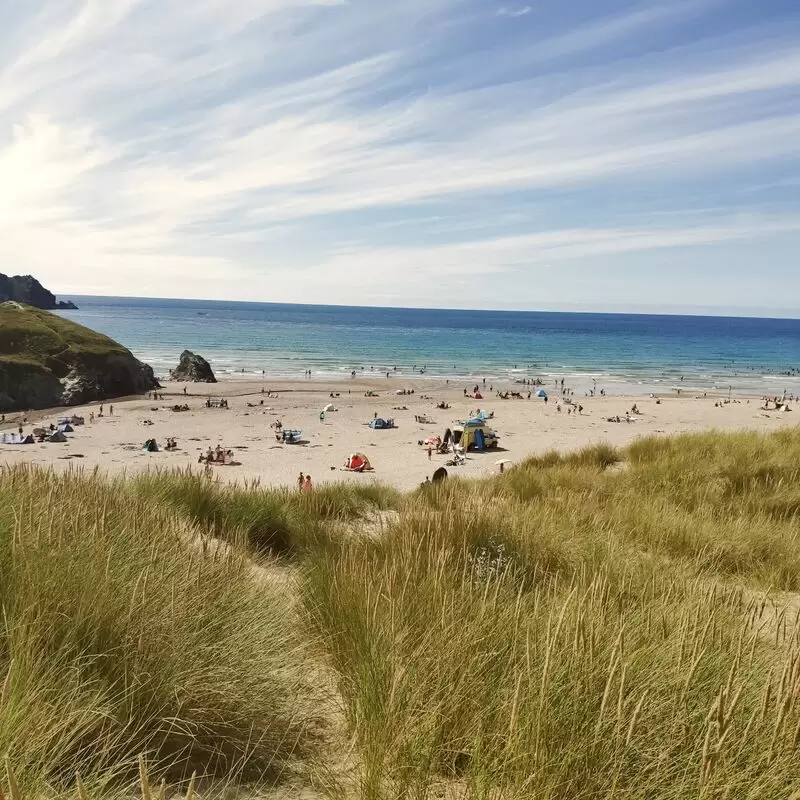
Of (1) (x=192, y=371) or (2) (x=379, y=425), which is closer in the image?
(2) (x=379, y=425)

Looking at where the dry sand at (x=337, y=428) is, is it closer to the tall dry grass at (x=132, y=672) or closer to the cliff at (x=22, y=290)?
the tall dry grass at (x=132, y=672)

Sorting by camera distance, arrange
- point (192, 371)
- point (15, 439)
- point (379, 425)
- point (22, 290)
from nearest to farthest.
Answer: point (15, 439), point (379, 425), point (192, 371), point (22, 290)

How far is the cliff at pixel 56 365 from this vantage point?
109 feet

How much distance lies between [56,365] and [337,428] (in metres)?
19.4

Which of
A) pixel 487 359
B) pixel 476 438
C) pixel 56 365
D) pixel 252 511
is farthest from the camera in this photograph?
pixel 487 359

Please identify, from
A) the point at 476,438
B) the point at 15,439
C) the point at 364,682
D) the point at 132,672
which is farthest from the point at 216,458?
the point at 364,682

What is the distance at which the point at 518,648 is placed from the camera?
2389 millimetres

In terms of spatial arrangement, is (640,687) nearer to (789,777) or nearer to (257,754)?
(789,777)

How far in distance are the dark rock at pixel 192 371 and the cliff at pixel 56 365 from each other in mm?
4250

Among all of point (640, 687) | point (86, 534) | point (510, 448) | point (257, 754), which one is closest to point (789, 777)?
point (640, 687)

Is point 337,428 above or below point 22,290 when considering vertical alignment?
below

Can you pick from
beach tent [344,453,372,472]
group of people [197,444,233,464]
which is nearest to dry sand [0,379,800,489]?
beach tent [344,453,372,472]

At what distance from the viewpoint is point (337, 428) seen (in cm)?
2978

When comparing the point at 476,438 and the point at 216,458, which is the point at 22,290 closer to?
the point at 216,458
